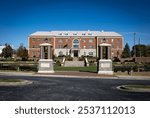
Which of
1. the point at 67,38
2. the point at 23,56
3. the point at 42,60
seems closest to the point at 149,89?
the point at 42,60

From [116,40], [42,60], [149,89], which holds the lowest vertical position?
[149,89]

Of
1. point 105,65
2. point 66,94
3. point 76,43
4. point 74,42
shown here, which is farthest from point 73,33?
point 66,94

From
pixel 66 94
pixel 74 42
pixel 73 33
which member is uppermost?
pixel 73 33

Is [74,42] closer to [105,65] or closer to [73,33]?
[73,33]

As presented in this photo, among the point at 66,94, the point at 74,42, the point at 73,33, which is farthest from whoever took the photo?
the point at 73,33

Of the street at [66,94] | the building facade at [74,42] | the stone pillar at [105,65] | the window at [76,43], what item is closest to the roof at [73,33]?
the building facade at [74,42]

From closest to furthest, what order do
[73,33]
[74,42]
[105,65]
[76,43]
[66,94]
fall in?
[66,94] → [105,65] → [74,42] → [76,43] → [73,33]

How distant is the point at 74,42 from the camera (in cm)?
8538

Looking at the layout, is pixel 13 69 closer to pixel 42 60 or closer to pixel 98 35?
pixel 42 60

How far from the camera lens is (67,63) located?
2212 inches

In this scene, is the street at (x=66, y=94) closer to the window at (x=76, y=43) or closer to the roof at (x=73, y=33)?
the window at (x=76, y=43)

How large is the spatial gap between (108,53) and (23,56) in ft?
165

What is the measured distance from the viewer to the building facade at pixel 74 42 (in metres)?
84.9

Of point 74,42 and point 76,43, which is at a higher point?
point 74,42
